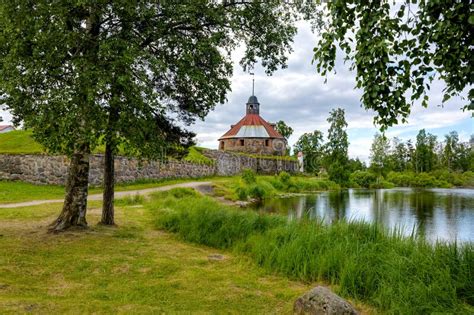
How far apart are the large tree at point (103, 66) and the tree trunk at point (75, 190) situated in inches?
0.9

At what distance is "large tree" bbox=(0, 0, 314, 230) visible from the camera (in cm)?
750

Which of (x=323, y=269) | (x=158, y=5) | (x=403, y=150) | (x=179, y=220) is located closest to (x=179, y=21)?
(x=158, y=5)

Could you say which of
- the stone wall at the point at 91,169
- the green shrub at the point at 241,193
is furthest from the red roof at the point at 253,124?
the green shrub at the point at 241,193

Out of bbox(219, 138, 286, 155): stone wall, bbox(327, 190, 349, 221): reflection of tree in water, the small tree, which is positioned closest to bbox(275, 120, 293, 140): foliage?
the small tree

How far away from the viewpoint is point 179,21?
9383 millimetres

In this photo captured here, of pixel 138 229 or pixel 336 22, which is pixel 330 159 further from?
pixel 336 22

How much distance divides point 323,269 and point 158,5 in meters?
6.63

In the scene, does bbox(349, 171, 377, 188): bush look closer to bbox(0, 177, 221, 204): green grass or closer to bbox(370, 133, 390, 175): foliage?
bbox(370, 133, 390, 175): foliage

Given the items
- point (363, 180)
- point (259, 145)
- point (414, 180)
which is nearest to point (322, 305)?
point (363, 180)

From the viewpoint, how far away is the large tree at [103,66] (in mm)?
7500

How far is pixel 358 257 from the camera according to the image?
6.45m

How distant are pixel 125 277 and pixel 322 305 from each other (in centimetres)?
335

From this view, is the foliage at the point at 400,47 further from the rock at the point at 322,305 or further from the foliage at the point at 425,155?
the foliage at the point at 425,155

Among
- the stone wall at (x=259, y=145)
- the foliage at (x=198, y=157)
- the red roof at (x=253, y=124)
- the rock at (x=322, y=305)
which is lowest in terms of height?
the rock at (x=322, y=305)
